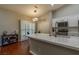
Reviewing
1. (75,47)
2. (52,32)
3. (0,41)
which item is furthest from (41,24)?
(0,41)

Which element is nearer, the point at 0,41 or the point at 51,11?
the point at 51,11

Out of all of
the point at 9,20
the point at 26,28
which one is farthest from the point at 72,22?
the point at 9,20

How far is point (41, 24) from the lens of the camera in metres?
1.95

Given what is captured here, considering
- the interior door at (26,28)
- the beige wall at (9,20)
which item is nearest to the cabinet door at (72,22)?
the interior door at (26,28)

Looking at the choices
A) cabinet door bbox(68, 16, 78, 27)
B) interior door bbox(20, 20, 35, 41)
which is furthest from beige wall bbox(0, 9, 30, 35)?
cabinet door bbox(68, 16, 78, 27)

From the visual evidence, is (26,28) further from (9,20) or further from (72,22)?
(72,22)

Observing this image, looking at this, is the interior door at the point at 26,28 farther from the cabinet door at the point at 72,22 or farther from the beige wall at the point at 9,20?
the cabinet door at the point at 72,22

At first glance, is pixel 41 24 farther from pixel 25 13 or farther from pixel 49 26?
pixel 25 13

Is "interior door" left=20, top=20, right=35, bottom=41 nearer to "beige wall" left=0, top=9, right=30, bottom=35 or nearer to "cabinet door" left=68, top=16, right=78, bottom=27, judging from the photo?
"beige wall" left=0, top=9, right=30, bottom=35

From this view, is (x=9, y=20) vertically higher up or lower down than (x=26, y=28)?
higher up

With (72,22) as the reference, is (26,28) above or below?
below

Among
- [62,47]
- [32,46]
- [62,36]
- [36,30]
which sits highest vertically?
[36,30]
